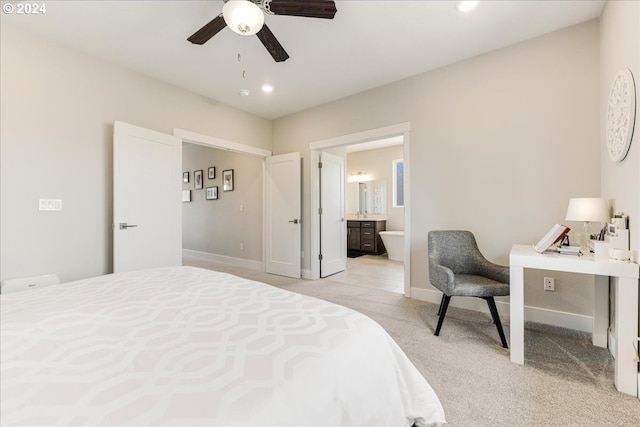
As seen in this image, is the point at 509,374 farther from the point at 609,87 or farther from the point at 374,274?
the point at 374,274

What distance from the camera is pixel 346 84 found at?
11.4ft

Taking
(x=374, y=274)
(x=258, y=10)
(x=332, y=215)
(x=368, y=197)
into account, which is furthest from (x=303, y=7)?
(x=368, y=197)

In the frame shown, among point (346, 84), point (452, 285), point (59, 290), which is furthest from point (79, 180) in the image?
point (452, 285)

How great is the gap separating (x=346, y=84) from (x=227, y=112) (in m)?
1.84

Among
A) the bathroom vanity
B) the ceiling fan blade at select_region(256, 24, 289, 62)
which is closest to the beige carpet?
the ceiling fan blade at select_region(256, 24, 289, 62)

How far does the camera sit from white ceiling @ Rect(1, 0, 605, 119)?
2172 mm

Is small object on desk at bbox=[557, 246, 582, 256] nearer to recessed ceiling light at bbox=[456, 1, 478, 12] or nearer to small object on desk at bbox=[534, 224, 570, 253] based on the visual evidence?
small object on desk at bbox=[534, 224, 570, 253]

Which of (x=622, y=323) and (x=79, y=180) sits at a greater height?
(x=79, y=180)

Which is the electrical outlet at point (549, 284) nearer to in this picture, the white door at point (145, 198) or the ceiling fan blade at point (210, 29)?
the ceiling fan blade at point (210, 29)

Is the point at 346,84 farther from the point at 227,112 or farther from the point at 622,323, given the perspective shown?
the point at 622,323

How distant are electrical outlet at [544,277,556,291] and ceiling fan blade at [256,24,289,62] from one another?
Result: 10.2 feet

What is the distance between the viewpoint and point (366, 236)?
6.48 metres

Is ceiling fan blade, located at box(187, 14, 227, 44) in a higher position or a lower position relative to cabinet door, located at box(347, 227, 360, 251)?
higher

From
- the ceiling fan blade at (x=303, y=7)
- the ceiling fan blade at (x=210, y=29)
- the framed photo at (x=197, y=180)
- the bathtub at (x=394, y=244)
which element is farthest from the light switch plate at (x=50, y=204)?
the bathtub at (x=394, y=244)
